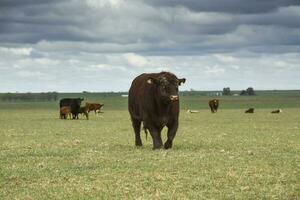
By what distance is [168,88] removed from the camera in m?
18.8

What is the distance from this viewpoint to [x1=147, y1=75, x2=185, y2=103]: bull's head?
18734 mm

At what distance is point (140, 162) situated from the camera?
614 inches

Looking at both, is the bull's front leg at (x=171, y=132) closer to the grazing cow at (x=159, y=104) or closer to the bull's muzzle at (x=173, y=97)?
the grazing cow at (x=159, y=104)

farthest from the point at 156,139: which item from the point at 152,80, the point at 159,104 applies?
the point at 152,80

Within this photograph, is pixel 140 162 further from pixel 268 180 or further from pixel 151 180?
pixel 268 180

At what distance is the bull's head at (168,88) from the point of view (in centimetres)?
1873

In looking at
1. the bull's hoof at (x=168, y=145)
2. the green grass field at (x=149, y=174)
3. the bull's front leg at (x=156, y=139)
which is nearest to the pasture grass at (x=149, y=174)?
the green grass field at (x=149, y=174)

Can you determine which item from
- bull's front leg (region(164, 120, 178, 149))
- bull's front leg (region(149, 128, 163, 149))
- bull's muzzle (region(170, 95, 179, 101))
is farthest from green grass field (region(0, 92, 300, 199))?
bull's muzzle (region(170, 95, 179, 101))

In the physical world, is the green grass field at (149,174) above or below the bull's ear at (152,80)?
below

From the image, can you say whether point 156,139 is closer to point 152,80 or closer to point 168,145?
point 168,145

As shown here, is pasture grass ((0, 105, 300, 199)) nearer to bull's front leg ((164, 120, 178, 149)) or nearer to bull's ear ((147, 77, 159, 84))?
bull's front leg ((164, 120, 178, 149))

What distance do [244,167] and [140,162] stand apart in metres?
2.64

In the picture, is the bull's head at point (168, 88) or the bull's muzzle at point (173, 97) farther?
the bull's head at point (168, 88)

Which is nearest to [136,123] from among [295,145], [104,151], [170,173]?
Answer: [104,151]
